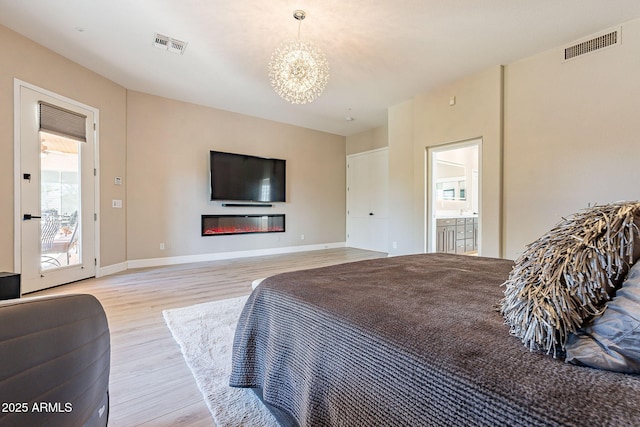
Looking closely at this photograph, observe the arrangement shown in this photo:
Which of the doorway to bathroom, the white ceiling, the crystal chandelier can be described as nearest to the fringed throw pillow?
the white ceiling

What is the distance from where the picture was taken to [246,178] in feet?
20.3

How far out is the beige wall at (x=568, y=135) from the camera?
323cm

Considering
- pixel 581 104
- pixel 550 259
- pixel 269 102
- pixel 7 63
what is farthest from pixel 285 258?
pixel 550 259

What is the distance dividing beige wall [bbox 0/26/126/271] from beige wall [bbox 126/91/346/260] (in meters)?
0.24

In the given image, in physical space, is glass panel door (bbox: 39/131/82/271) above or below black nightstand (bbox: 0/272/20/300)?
above

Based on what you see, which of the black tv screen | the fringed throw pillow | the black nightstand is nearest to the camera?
the fringed throw pillow

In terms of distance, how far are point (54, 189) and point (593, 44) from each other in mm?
6903

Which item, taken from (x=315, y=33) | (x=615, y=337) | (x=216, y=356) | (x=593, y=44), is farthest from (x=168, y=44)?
(x=593, y=44)

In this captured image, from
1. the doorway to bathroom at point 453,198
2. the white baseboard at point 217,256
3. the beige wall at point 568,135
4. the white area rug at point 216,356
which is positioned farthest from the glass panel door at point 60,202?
the beige wall at point 568,135

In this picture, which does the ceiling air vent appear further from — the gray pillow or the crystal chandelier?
the gray pillow

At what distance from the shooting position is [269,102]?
552cm

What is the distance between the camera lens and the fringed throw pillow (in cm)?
65

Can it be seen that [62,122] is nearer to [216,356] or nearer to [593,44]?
[216,356]

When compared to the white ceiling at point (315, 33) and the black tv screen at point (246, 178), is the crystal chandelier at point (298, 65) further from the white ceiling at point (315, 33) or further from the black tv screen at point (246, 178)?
the black tv screen at point (246, 178)
